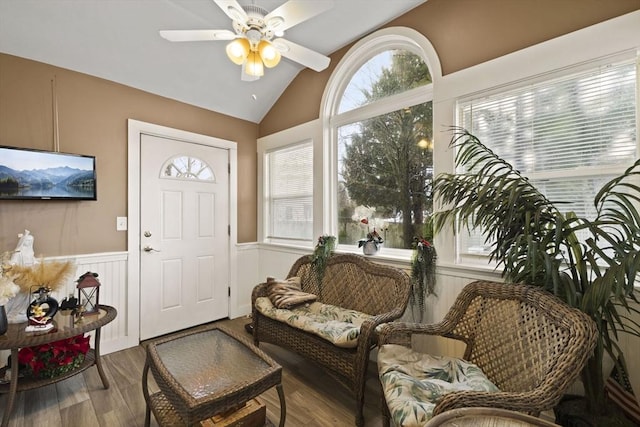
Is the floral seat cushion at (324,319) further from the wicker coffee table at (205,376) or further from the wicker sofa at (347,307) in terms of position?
the wicker coffee table at (205,376)

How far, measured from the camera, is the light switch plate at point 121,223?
9.04 ft

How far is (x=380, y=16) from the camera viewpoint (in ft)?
8.14

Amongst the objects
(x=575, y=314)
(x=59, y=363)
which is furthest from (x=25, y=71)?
(x=575, y=314)

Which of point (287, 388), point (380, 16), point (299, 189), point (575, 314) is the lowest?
point (287, 388)

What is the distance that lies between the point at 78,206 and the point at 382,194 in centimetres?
273

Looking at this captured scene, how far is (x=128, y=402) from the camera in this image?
1.98 meters

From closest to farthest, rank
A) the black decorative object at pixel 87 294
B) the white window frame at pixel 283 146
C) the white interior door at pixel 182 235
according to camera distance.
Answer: the black decorative object at pixel 87 294 < the white interior door at pixel 182 235 < the white window frame at pixel 283 146

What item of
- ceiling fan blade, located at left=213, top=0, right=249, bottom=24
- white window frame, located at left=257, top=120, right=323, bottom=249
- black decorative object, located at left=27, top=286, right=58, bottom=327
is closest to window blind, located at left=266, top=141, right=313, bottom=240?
white window frame, located at left=257, top=120, right=323, bottom=249

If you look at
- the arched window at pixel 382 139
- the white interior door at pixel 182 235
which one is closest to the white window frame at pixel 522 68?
the arched window at pixel 382 139

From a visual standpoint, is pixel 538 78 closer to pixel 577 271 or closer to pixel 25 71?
pixel 577 271

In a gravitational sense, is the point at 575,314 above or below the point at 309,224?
below

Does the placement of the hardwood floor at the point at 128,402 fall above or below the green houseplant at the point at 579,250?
below

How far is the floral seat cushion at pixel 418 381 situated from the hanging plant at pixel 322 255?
1147 mm

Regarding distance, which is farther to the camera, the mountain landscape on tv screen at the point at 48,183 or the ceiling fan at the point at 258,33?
the mountain landscape on tv screen at the point at 48,183
